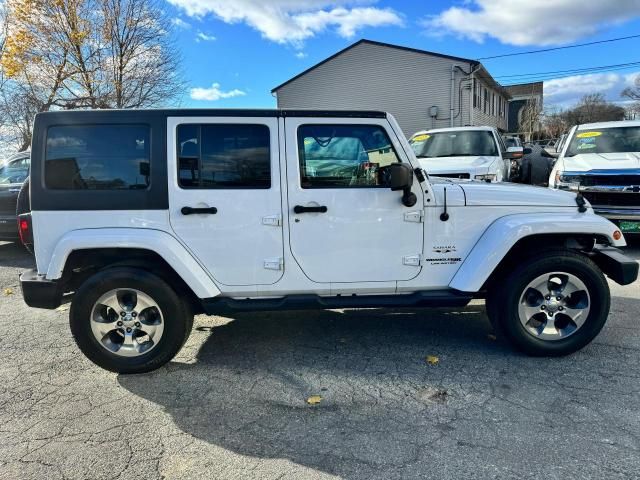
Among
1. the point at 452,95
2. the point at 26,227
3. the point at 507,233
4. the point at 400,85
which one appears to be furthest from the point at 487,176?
the point at 400,85

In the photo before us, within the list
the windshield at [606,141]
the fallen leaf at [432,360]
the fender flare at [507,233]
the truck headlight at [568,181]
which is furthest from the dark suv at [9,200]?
the windshield at [606,141]

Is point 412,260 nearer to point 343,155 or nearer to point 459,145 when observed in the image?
point 343,155

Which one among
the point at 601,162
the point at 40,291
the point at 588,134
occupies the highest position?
the point at 588,134

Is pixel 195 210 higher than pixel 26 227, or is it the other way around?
pixel 195 210

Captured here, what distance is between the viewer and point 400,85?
26.3m

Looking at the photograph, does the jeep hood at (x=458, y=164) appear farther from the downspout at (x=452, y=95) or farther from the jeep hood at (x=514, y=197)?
the downspout at (x=452, y=95)

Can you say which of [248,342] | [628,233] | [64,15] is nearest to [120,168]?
[248,342]

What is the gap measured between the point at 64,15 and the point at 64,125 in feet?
69.3

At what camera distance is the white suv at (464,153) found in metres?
8.28

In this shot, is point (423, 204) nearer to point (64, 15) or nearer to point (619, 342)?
point (619, 342)

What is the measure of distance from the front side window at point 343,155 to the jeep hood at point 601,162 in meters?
5.39

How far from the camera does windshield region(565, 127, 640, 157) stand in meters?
8.16

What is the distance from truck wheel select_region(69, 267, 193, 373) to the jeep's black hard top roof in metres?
1.17

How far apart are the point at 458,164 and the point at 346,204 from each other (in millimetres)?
5512
